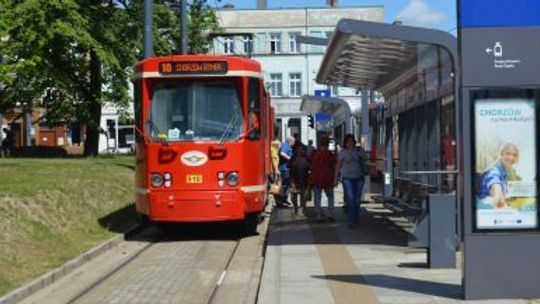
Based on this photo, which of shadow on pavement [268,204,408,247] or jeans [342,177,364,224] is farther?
jeans [342,177,364,224]

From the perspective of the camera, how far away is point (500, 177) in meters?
8.94

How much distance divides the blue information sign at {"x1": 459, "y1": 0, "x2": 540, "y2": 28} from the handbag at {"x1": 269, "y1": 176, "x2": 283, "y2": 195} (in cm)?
1409

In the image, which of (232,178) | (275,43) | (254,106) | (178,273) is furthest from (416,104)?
(275,43)

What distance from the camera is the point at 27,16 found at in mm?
35375

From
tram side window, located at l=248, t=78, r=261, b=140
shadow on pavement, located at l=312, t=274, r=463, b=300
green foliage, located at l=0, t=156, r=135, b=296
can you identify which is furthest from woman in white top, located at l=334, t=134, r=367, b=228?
shadow on pavement, located at l=312, t=274, r=463, b=300

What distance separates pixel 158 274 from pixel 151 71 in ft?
17.2

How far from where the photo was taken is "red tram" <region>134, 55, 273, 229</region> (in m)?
16.6

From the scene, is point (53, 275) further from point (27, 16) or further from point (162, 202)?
point (27, 16)

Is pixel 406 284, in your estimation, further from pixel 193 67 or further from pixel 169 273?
pixel 193 67

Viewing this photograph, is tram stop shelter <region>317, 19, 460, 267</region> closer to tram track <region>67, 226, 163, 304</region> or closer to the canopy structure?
tram track <region>67, 226, 163, 304</region>

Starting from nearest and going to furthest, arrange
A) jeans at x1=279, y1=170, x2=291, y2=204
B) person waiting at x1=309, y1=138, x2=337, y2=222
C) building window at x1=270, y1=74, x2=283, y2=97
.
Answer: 1. person waiting at x1=309, y1=138, x2=337, y2=222
2. jeans at x1=279, y1=170, x2=291, y2=204
3. building window at x1=270, y1=74, x2=283, y2=97

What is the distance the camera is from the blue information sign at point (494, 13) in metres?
8.91

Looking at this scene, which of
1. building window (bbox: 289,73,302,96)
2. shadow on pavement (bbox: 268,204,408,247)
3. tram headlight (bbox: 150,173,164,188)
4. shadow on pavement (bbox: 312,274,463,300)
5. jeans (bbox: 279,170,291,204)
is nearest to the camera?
shadow on pavement (bbox: 312,274,463,300)

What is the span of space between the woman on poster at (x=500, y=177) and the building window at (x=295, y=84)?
3110 inches
